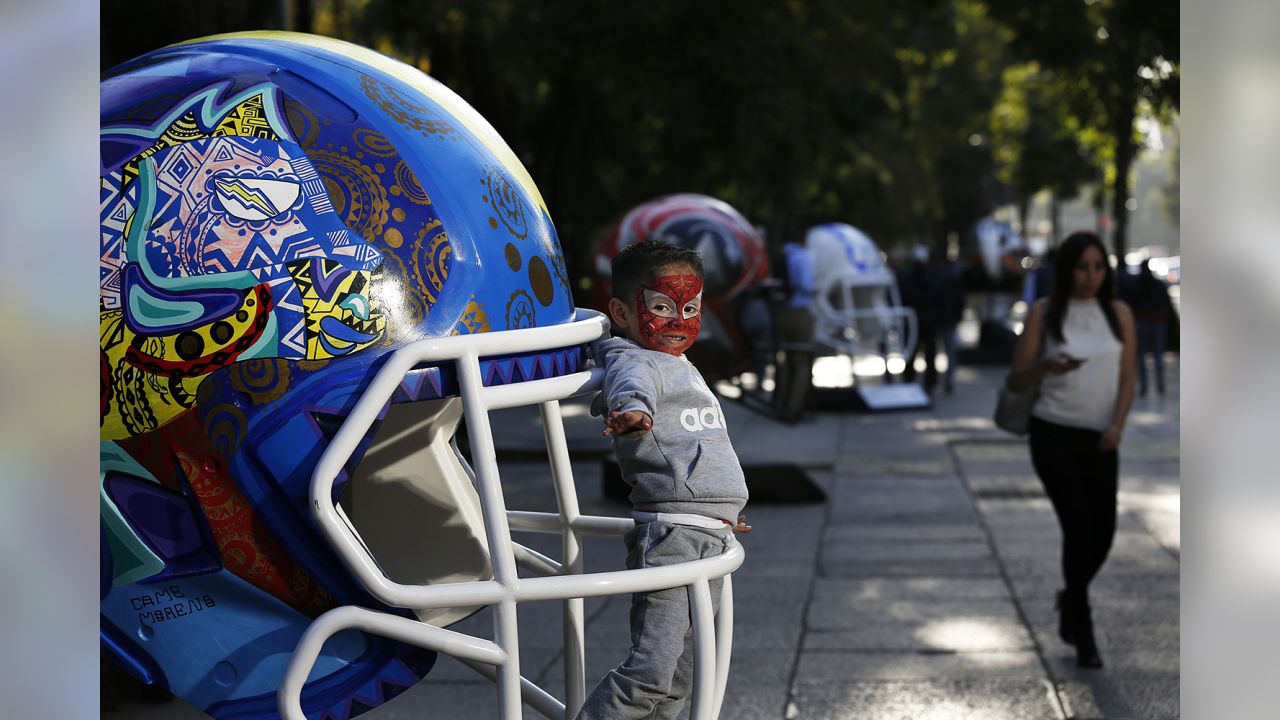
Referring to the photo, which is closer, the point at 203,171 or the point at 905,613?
the point at 203,171

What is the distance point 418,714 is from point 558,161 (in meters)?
17.9

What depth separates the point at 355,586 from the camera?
2602 millimetres

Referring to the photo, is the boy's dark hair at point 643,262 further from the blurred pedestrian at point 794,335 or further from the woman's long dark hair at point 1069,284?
the blurred pedestrian at point 794,335

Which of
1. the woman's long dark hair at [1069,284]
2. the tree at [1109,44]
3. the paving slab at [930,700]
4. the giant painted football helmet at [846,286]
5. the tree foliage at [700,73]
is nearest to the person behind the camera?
the paving slab at [930,700]

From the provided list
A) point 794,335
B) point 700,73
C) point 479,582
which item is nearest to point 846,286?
point 794,335

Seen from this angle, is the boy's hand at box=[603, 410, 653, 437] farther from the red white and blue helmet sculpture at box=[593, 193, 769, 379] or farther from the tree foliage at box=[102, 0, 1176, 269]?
the tree foliage at box=[102, 0, 1176, 269]

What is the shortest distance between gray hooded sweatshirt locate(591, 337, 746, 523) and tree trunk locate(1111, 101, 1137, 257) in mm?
18057

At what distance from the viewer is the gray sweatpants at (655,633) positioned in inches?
111

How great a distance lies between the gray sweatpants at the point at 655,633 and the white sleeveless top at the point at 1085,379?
3485 millimetres

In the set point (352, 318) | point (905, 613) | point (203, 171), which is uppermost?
point (203, 171)

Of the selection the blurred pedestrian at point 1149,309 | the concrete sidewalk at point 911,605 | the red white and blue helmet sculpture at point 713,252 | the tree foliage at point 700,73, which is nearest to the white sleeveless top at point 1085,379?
the concrete sidewalk at point 911,605

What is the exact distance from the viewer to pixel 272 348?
97.7 inches
